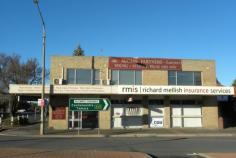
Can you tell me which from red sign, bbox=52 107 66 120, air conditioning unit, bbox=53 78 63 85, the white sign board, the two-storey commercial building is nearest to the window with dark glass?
the two-storey commercial building

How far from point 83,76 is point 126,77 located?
12.7 ft

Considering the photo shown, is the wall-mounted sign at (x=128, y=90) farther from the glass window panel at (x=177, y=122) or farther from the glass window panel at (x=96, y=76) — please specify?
the glass window panel at (x=177, y=122)

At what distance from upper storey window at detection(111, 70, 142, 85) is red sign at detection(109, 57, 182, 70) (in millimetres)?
403

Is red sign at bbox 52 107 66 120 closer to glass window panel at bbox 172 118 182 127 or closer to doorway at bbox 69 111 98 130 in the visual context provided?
doorway at bbox 69 111 98 130

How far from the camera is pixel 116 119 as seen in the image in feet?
118

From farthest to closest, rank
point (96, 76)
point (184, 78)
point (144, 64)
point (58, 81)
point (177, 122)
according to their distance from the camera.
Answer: point (184, 78) → point (177, 122) → point (144, 64) → point (96, 76) → point (58, 81)

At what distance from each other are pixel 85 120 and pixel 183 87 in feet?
29.5

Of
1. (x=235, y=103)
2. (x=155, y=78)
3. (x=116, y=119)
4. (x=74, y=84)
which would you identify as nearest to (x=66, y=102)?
(x=74, y=84)

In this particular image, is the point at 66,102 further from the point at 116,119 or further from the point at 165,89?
the point at 165,89

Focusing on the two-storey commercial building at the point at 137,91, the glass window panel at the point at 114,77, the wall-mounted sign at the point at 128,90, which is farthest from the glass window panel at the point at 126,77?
the wall-mounted sign at the point at 128,90

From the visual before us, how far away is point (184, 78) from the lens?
3741 cm

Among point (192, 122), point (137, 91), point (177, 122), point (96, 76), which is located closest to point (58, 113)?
point (96, 76)

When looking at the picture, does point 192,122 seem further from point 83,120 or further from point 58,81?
point 58,81

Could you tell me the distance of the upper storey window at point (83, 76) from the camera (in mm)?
35500
